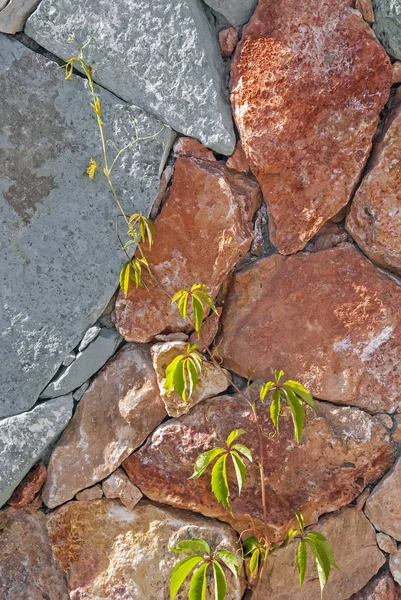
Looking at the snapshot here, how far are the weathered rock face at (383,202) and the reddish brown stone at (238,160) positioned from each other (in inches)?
10.0

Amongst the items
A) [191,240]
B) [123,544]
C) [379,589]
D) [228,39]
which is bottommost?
[379,589]

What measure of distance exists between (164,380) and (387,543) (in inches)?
24.2

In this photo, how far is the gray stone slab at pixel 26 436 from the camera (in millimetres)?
1567

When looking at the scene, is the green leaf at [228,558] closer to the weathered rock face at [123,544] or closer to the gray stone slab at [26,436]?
the weathered rock face at [123,544]

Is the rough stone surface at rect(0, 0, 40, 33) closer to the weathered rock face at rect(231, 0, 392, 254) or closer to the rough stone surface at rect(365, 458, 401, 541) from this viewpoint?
the weathered rock face at rect(231, 0, 392, 254)

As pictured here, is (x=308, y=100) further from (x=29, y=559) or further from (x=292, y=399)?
(x=29, y=559)

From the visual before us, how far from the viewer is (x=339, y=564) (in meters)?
1.54

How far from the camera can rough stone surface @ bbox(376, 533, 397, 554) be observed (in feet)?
5.03

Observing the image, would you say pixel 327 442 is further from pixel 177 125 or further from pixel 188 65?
pixel 188 65

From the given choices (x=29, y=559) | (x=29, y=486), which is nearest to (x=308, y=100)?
(x=29, y=486)

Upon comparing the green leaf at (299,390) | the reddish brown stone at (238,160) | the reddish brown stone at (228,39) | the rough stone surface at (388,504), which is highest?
the reddish brown stone at (228,39)

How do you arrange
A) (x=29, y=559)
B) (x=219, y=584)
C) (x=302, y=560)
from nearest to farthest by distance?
(x=219, y=584) < (x=302, y=560) < (x=29, y=559)

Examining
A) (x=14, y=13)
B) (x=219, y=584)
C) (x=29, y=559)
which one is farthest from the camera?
(x=29, y=559)

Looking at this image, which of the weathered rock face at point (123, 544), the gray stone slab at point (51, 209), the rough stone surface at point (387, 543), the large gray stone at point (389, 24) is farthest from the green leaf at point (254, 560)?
the large gray stone at point (389, 24)
